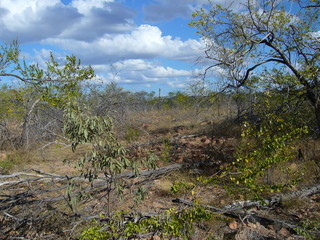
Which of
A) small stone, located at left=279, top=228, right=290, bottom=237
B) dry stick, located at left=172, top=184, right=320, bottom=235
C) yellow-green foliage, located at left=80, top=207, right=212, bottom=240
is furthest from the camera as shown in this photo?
dry stick, located at left=172, top=184, right=320, bottom=235

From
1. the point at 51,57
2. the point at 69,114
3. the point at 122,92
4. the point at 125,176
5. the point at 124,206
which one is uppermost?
the point at 51,57

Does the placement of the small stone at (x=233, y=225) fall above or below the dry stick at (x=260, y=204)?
below

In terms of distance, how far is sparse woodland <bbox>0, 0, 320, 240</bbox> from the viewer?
3799 mm

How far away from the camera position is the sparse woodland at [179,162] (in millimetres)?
3799

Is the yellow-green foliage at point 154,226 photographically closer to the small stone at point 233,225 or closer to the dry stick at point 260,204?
the dry stick at point 260,204

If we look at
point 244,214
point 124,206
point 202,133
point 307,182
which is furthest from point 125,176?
point 202,133

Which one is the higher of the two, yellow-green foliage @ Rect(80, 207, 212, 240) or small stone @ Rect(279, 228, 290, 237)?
yellow-green foliage @ Rect(80, 207, 212, 240)

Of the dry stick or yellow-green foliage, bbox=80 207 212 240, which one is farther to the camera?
the dry stick

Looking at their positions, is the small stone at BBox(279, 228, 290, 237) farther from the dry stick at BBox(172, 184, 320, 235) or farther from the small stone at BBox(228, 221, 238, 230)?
the small stone at BBox(228, 221, 238, 230)

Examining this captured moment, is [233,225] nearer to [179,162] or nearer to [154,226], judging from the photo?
[154,226]

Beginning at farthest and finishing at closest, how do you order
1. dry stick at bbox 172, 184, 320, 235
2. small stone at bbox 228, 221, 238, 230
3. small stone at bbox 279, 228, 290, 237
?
small stone at bbox 228, 221, 238, 230, dry stick at bbox 172, 184, 320, 235, small stone at bbox 279, 228, 290, 237

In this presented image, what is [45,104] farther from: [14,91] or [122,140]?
[122,140]

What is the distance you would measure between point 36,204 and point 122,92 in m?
8.46

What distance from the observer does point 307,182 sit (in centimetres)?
585
